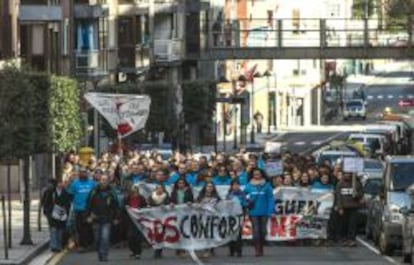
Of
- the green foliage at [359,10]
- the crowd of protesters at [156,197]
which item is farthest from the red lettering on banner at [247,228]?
the green foliage at [359,10]

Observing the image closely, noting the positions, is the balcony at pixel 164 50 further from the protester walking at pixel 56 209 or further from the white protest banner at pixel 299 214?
the protester walking at pixel 56 209

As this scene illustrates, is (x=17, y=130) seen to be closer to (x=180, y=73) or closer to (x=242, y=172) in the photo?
(x=242, y=172)

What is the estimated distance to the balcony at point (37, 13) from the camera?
6094 centimetres

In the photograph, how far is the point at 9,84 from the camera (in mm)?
32719

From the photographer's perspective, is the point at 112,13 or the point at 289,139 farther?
the point at 289,139

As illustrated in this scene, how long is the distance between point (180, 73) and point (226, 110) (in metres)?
7.99

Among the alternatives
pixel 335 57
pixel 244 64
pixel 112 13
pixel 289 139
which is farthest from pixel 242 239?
pixel 244 64

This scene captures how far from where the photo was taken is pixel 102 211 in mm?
29375

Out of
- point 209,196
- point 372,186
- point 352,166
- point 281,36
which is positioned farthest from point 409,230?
point 281,36

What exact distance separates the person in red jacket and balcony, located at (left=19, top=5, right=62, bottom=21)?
99.9 ft

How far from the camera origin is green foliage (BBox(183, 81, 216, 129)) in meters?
77.9

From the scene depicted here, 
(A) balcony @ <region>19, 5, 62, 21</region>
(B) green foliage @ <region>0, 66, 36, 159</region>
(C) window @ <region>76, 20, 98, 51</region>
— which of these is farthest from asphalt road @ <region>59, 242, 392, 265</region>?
(C) window @ <region>76, 20, 98, 51</region>

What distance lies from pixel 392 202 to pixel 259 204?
2.63 metres

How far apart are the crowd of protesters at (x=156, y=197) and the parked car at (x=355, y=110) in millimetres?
94618
